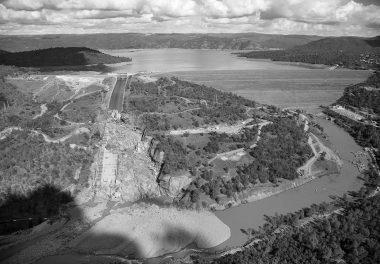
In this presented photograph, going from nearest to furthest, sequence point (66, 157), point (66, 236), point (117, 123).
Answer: point (66, 236)
point (66, 157)
point (117, 123)

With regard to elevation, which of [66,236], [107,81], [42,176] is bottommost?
[66,236]

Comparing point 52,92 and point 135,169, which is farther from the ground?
point 52,92

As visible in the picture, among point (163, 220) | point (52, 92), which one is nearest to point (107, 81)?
point (52, 92)

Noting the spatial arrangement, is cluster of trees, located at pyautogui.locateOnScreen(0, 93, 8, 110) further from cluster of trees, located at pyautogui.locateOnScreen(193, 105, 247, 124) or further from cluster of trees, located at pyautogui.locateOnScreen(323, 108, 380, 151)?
cluster of trees, located at pyautogui.locateOnScreen(323, 108, 380, 151)

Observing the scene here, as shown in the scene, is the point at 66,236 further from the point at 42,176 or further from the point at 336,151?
the point at 336,151

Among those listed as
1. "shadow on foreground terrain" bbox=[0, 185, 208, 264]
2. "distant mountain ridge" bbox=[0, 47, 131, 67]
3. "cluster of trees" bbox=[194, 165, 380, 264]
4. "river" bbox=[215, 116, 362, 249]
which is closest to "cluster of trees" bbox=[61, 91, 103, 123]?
"shadow on foreground terrain" bbox=[0, 185, 208, 264]

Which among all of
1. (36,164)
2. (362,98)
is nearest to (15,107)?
(36,164)

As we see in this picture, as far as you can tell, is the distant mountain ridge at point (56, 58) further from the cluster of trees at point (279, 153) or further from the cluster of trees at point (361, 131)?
the cluster of trees at point (279, 153)

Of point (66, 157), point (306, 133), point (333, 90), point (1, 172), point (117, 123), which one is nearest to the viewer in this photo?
point (1, 172)
